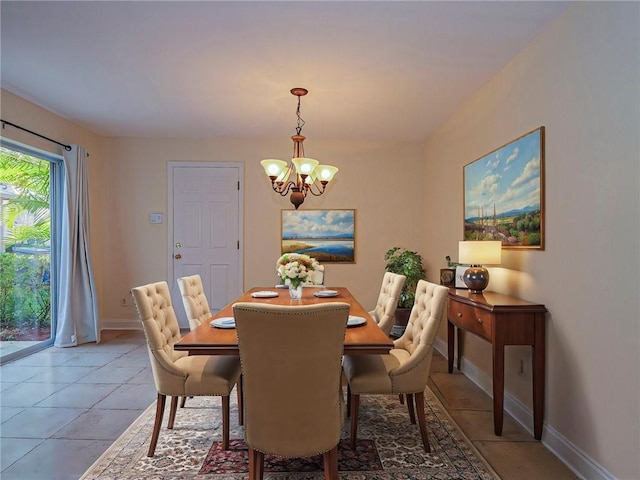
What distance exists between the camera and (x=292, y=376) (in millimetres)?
1687

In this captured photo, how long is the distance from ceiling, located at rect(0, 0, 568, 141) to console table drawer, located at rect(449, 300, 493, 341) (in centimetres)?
182

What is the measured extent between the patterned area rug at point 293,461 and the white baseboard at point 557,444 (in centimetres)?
46

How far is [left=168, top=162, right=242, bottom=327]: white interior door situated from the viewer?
18.1 feet

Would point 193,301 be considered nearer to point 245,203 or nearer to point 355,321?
point 355,321

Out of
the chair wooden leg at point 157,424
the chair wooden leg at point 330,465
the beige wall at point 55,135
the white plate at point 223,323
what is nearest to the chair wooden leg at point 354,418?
the chair wooden leg at point 330,465

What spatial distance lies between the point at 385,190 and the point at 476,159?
196cm

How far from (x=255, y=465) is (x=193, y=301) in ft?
4.79

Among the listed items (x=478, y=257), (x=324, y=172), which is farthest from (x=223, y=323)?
(x=478, y=257)

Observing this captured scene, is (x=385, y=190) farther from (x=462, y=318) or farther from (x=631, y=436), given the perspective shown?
(x=631, y=436)

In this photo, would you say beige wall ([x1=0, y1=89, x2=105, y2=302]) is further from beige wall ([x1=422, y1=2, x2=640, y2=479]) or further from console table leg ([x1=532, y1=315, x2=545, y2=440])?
console table leg ([x1=532, y1=315, x2=545, y2=440])

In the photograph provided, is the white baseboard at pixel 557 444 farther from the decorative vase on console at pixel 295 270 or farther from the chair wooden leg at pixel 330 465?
the decorative vase on console at pixel 295 270

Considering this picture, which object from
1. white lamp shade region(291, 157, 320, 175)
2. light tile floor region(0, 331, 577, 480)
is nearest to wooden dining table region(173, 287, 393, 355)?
light tile floor region(0, 331, 577, 480)

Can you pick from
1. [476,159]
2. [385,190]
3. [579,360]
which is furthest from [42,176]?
[579,360]

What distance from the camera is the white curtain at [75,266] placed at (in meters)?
4.60
